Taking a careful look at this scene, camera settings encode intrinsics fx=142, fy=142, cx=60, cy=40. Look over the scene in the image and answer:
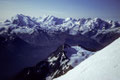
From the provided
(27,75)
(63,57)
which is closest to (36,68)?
(27,75)

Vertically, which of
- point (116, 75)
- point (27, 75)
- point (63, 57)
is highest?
point (116, 75)

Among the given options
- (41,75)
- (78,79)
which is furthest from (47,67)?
(78,79)

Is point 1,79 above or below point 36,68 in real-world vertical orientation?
below

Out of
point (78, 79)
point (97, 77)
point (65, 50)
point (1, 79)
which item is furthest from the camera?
point (1, 79)

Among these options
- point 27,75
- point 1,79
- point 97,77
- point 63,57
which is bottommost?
point 1,79

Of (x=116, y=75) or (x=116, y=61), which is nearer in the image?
(x=116, y=75)

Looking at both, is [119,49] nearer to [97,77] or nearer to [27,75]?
[97,77]

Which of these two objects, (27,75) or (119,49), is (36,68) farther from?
(119,49)

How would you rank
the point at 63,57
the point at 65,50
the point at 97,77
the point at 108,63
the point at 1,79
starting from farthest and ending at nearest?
the point at 1,79, the point at 65,50, the point at 63,57, the point at 108,63, the point at 97,77

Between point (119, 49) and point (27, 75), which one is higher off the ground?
point (119, 49)
